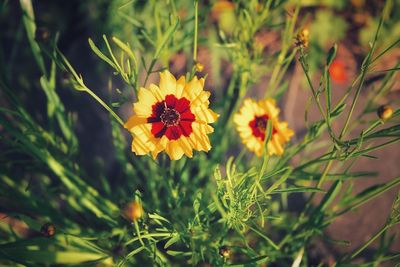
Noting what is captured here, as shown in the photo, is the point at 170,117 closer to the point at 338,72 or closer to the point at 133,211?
the point at 133,211

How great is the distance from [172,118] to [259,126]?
1.03 ft

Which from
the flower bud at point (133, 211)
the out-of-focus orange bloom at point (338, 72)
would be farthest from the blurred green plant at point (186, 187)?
the out-of-focus orange bloom at point (338, 72)

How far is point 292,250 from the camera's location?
2.70ft

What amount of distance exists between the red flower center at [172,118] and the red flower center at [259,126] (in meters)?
0.27

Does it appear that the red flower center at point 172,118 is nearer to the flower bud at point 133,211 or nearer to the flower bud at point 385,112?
the flower bud at point 133,211

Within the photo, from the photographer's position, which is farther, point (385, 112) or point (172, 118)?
point (172, 118)

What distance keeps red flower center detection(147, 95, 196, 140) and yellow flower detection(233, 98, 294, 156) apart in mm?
240

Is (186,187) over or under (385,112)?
over

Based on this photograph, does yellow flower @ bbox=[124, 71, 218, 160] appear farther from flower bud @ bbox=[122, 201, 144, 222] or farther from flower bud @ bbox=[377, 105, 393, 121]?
flower bud @ bbox=[377, 105, 393, 121]

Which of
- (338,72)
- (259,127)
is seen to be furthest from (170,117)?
(338,72)

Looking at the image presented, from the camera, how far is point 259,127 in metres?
0.83

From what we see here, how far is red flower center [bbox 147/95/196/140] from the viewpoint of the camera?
1.91ft

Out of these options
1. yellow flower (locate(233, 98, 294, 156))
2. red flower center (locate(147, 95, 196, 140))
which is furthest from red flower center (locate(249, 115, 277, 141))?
red flower center (locate(147, 95, 196, 140))

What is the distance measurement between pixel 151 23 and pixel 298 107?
72 centimetres
